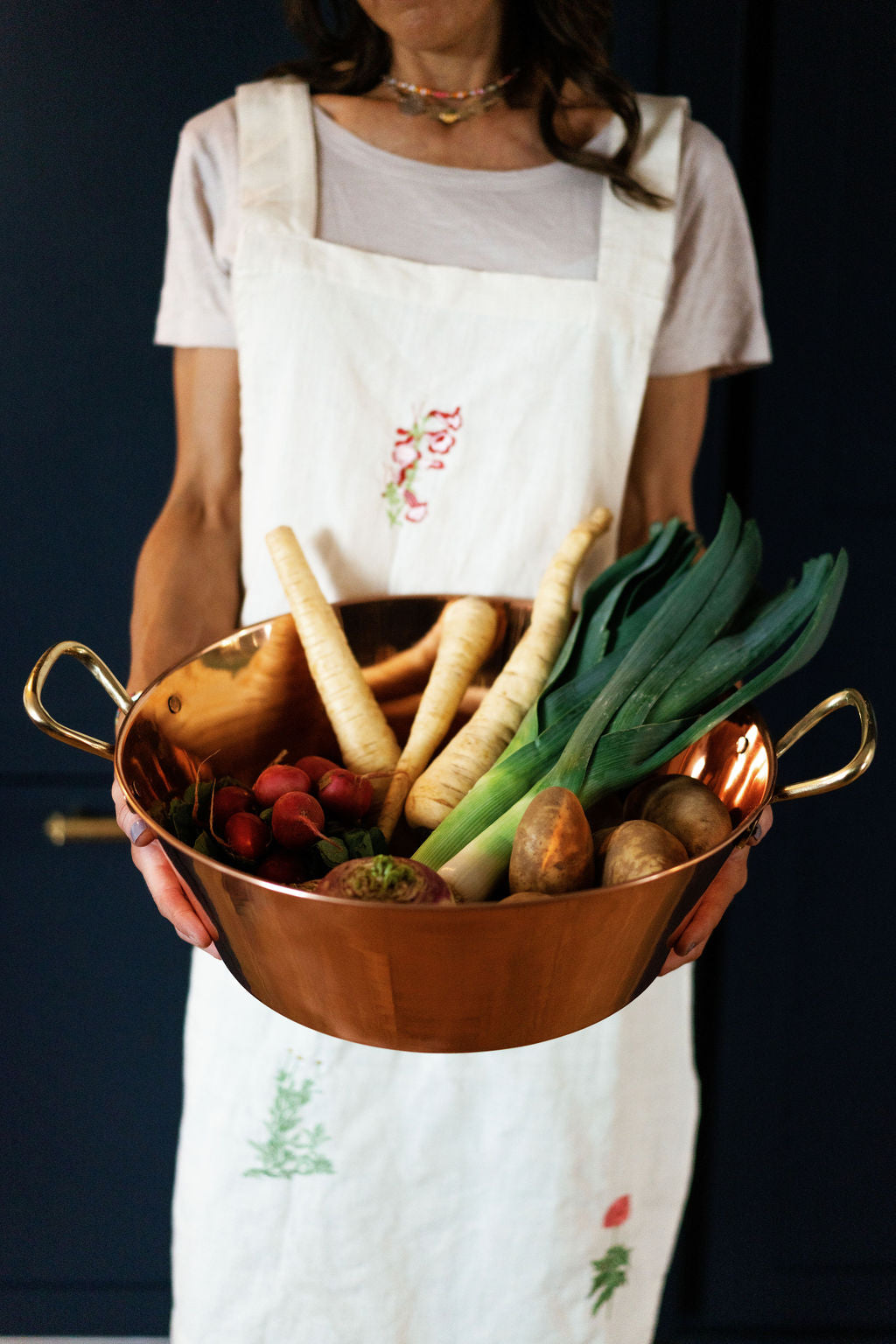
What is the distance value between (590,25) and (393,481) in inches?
16.2

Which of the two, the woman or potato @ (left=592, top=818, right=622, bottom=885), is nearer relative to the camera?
potato @ (left=592, top=818, right=622, bottom=885)

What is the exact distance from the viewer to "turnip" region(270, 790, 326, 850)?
1.77 feet

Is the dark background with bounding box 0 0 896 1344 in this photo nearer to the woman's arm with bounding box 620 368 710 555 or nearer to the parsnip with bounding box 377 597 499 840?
the woman's arm with bounding box 620 368 710 555

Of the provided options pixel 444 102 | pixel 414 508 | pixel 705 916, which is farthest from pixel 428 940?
pixel 444 102

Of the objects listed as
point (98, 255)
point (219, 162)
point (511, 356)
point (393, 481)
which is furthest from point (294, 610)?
point (98, 255)

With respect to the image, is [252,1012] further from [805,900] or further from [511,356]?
[805,900]

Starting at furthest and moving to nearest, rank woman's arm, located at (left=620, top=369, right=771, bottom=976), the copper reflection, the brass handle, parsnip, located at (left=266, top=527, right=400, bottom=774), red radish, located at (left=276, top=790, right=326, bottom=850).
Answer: the brass handle, woman's arm, located at (left=620, top=369, right=771, bottom=976), parsnip, located at (left=266, top=527, right=400, bottom=774), red radish, located at (left=276, top=790, right=326, bottom=850), the copper reflection

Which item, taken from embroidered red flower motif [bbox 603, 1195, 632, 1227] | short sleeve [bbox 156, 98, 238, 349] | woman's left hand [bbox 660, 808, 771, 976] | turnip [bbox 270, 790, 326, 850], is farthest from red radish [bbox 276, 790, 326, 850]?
embroidered red flower motif [bbox 603, 1195, 632, 1227]

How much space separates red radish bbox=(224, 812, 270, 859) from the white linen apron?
33 cm

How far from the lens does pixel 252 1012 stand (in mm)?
861

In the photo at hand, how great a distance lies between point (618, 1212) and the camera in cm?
94

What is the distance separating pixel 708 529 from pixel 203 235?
2.05ft

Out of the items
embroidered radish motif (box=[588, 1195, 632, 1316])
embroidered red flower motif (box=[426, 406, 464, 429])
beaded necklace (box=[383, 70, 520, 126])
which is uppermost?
beaded necklace (box=[383, 70, 520, 126])

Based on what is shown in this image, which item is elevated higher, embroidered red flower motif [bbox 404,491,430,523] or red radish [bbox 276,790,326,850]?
embroidered red flower motif [bbox 404,491,430,523]
